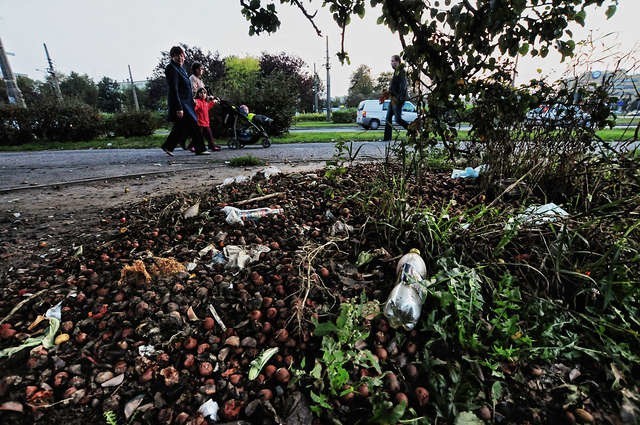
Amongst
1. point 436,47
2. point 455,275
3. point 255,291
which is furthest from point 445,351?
point 436,47

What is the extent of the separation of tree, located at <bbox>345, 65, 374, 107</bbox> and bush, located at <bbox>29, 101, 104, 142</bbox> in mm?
41080

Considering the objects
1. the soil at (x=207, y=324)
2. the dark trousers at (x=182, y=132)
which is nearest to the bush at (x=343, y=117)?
the dark trousers at (x=182, y=132)

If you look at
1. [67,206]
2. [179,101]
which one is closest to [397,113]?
[67,206]

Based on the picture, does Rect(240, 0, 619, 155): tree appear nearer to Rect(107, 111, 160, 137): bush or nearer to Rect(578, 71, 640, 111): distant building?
Rect(578, 71, 640, 111): distant building

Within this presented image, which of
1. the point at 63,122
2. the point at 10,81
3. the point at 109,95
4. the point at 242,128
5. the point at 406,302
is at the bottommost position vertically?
the point at 406,302

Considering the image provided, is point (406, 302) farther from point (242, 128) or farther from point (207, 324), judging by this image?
point (242, 128)

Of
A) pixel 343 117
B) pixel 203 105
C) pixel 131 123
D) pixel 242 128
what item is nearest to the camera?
pixel 203 105

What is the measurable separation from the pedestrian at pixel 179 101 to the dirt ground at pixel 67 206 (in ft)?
5.09

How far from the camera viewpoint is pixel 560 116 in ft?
7.96

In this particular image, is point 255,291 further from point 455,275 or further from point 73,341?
point 455,275

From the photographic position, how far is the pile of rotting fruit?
104cm

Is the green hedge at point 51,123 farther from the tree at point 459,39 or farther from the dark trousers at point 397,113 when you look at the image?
the tree at point 459,39

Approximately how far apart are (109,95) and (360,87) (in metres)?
44.7

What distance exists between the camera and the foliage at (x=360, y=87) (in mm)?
48294
